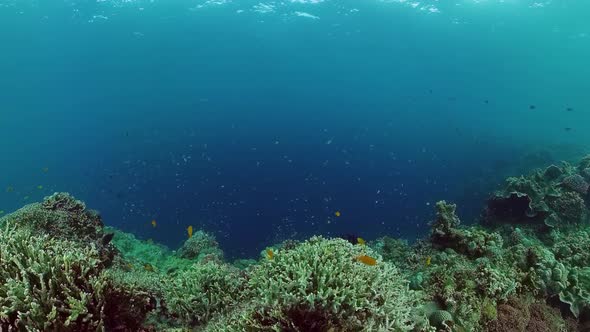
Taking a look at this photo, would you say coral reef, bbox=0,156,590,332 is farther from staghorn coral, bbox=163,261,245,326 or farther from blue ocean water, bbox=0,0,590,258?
blue ocean water, bbox=0,0,590,258

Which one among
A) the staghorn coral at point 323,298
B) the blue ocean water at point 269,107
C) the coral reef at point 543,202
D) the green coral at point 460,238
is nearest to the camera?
the staghorn coral at point 323,298

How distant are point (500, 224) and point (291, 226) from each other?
47.0 feet

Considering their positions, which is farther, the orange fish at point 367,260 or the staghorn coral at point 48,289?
the orange fish at point 367,260

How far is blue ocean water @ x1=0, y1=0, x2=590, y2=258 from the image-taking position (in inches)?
1218

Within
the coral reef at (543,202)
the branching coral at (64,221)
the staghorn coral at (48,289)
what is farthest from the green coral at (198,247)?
the coral reef at (543,202)

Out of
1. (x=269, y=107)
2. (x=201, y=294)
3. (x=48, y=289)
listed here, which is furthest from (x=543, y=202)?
(x=269, y=107)

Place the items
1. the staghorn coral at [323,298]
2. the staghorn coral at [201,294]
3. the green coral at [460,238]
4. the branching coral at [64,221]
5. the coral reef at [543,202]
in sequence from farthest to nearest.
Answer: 1. the coral reef at [543,202]
2. the green coral at [460,238]
3. the branching coral at [64,221]
4. the staghorn coral at [201,294]
5. the staghorn coral at [323,298]

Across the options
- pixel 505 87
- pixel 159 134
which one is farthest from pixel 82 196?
pixel 505 87

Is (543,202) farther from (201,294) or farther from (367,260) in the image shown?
(201,294)

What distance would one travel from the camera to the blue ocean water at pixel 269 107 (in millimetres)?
30938

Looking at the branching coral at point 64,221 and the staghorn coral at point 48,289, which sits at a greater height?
the staghorn coral at point 48,289

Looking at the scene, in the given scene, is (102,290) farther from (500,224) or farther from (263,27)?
(263,27)

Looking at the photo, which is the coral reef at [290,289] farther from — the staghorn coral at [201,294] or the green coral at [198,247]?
the green coral at [198,247]

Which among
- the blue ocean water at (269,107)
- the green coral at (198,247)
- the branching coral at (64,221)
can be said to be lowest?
the blue ocean water at (269,107)
